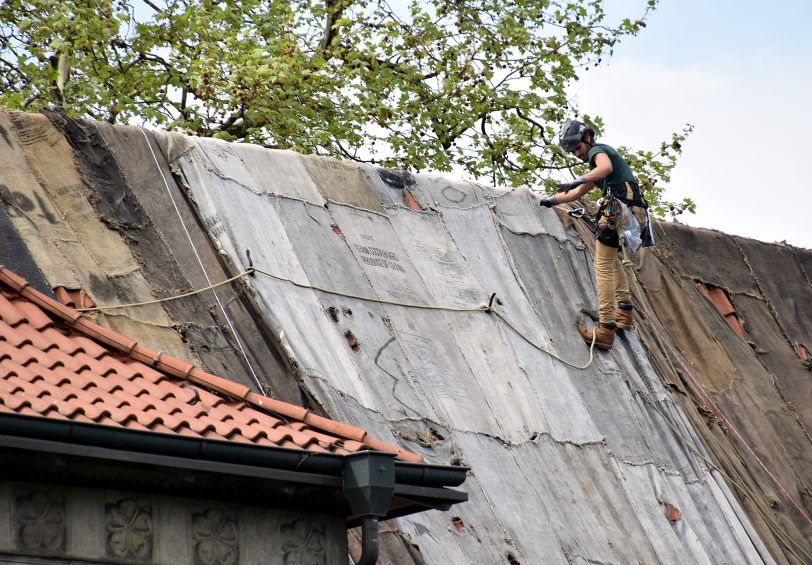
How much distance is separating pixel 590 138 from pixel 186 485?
6.22 m

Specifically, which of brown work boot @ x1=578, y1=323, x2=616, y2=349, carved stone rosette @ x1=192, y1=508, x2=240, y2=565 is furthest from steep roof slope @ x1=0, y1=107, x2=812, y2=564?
carved stone rosette @ x1=192, y1=508, x2=240, y2=565

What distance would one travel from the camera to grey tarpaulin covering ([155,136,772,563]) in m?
9.28

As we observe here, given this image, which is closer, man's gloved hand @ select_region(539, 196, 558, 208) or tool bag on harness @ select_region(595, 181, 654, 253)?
tool bag on harness @ select_region(595, 181, 654, 253)

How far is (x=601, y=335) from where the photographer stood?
38.0ft

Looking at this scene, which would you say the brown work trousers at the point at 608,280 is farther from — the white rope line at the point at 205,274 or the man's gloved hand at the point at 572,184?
the white rope line at the point at 205,274

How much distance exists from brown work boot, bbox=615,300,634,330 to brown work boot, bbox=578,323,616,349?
0.80ft

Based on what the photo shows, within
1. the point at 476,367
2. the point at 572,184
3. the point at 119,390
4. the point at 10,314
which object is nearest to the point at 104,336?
the point at 10,314

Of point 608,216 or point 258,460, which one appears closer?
point 258,460

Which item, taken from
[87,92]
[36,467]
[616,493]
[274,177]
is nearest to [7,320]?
[36,467]

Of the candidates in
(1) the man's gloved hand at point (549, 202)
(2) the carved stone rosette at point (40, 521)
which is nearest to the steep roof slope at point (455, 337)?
(1) the man's gloved hand at point (549, 202)

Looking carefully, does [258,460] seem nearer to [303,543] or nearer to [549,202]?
[303,543]

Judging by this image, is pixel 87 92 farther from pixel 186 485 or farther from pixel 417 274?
pixel 186 485

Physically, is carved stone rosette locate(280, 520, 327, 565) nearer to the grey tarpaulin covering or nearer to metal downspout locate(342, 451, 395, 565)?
metal downspout locate(342, 451, 395, 565)

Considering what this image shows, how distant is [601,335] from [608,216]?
1.05m
